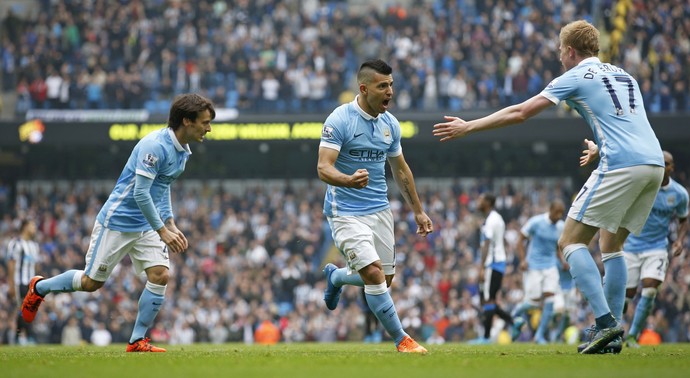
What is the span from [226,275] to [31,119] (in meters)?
7.77

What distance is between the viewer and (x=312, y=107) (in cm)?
2745

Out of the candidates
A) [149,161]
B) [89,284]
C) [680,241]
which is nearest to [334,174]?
[149,161]

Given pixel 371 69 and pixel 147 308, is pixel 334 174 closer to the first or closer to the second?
pixel 371 69

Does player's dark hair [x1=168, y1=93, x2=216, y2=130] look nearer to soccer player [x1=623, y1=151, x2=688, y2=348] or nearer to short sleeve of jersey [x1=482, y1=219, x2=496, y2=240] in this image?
soccer player [x1=623, y1=151, x2=688, y2=348]

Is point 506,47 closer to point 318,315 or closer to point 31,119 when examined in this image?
point 318,315

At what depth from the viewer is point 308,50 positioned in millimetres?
29047

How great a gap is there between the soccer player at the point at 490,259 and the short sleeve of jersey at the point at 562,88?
23.0ft

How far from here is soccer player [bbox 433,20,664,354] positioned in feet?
25.5

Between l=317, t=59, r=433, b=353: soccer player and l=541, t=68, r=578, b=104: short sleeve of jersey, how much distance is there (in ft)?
4.56

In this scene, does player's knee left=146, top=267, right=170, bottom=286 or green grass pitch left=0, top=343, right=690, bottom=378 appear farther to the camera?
player's knee left=146, top=267, right=170, bottom=286

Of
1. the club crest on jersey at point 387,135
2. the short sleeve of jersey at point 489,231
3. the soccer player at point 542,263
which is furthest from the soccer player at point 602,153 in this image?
the soccer player at point 542,263

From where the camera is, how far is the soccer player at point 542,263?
50.1 feet

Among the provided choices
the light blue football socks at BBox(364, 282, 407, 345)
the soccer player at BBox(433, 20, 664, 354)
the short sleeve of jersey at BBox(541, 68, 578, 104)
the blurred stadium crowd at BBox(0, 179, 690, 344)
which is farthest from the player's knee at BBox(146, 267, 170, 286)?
the blurred stadium crowd at BBox(0, 179, 690, 344)

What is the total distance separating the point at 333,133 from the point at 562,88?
198 centimetres
